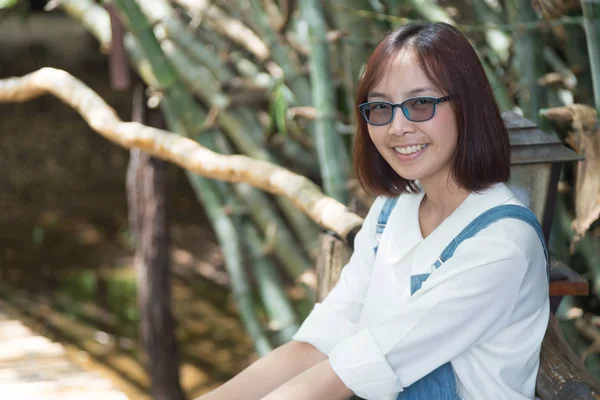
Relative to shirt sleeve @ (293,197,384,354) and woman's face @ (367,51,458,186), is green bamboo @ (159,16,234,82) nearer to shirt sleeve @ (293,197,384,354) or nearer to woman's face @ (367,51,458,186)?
shirt sleeve @ (293,197,384,354)

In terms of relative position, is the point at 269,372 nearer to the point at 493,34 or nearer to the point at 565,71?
the point at 565,71

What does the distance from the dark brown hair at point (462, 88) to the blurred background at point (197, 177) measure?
0.31 m

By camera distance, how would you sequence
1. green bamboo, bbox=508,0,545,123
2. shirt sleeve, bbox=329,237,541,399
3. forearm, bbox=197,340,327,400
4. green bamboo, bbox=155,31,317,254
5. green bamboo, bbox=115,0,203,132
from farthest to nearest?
green bamboo, bbox=155,31,317,254
green bamboo, bbox=115,0,203,132
green bamboo, bbox=508,0,545,123
forearm, bbox=197,340,327,400
shirt sleeve, bbox=329,237,541,399

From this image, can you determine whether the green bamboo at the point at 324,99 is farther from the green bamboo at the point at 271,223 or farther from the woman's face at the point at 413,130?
the woman's face at the point at 413,130

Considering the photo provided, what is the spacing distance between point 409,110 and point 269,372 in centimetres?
48

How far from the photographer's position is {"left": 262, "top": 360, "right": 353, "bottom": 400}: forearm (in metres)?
1.01

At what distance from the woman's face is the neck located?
0.02 m

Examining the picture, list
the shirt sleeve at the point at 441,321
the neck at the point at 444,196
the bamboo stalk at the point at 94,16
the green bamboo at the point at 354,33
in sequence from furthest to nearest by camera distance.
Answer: the bamboo stalk at the point at 94,16, the green bamboo at the point at 354,33, the neck at the point at 444,196, the shirt sleeve at the point at 441,321

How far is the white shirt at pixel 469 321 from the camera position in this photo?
94 centimetres

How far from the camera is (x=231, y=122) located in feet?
8.36

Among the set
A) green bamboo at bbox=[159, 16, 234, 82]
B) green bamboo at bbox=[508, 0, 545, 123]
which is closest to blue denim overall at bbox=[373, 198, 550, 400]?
green bamboo at bbox=[508, 0, 545, 123]

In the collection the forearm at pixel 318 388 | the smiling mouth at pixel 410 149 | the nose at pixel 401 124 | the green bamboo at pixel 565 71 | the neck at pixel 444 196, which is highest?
the green bamboo at pixel 565 71

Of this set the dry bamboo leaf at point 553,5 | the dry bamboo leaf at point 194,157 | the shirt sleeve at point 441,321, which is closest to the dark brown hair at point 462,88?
the shirt sleeve at point 441,321

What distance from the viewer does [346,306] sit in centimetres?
120
